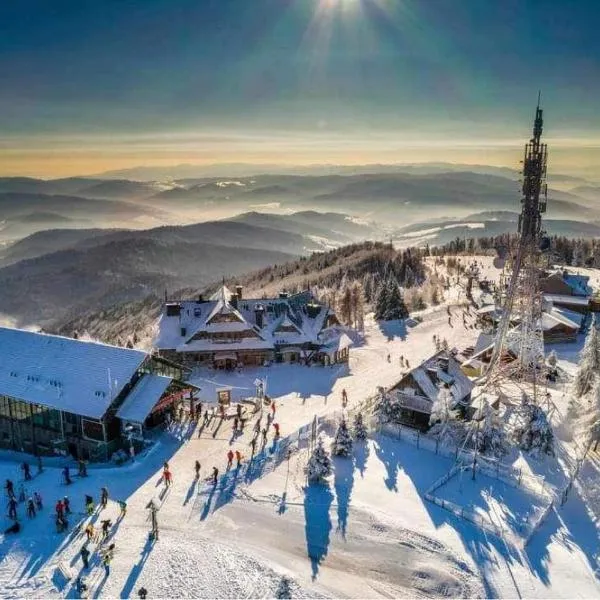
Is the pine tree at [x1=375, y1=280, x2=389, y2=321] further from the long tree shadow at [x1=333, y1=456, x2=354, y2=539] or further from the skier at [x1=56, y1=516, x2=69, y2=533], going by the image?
the skier at [x1=56, y1=516, x2=69, y2=533]

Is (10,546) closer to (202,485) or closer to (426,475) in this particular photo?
(202,485)

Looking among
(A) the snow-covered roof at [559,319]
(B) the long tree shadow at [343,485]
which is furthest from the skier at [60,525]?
(A) the snow-covered roof at [559,319]

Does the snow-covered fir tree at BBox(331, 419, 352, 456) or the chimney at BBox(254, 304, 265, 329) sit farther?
the chimney at BBox(254, 304, 265, 329)

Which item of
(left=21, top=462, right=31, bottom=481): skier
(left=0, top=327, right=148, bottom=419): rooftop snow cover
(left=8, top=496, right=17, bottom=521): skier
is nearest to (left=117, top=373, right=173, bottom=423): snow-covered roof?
(left=0, top=327, right=148, bottom=419): rooftop snow cover

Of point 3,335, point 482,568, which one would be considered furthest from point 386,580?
point 3,335

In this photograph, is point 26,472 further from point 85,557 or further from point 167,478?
point 85,557
